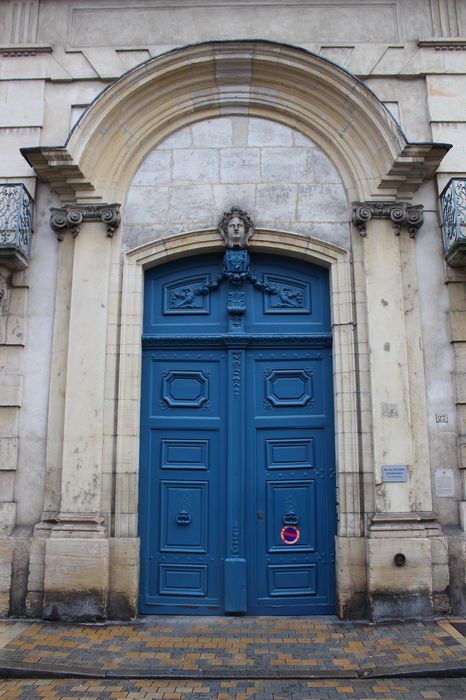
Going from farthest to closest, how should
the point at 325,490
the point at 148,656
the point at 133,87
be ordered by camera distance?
the point at 133,87 < the point at 325,490 < the point at 148,656

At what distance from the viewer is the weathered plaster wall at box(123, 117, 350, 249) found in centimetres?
577

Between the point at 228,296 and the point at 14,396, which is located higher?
the point at 228,296

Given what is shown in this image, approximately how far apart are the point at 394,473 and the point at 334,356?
4.00ft

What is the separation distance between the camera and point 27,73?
6.05m

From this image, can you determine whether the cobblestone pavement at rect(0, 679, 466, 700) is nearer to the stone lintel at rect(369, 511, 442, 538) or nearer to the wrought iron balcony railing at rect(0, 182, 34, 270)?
the stone lintel at rect(369, 511, 442, 538)

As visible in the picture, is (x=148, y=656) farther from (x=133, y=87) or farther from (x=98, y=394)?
(x=133, y=87)

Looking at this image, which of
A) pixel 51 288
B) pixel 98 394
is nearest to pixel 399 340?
pixel 98 394

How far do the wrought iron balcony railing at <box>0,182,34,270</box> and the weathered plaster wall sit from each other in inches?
38.1

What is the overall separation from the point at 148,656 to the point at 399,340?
3.45 m

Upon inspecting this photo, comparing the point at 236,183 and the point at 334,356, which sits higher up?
the point at 236,183

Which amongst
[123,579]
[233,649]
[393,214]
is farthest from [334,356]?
[123,579]

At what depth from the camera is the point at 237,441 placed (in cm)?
546

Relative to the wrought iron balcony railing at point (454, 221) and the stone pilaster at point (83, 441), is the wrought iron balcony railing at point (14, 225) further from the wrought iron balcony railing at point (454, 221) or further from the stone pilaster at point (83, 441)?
the wrought iron balcony railing at point (454, 221)

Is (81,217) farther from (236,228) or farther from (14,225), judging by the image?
(236,228)
